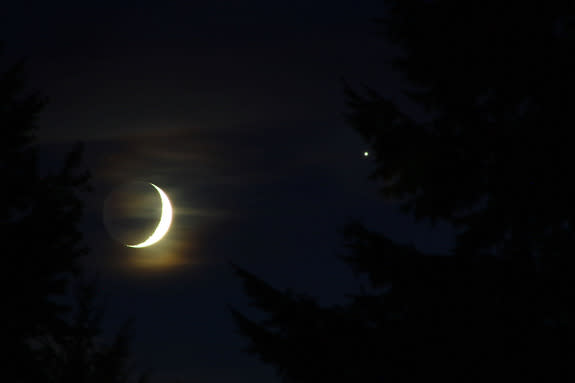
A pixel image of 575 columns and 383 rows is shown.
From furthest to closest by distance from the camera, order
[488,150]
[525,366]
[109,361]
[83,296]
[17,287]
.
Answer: [83,296] < [109,361] < [17,287] < [488,150] < [525,366]

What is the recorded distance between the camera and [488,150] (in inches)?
258

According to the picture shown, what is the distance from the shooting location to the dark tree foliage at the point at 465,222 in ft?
17.6

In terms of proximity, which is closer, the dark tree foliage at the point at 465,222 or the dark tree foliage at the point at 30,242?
the dark tree foliage at the point at 465,222

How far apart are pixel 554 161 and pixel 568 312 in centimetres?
175

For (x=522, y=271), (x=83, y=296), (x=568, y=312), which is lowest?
(x=568, y=312)

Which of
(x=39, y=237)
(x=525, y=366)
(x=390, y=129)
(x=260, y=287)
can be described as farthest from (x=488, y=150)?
(x=39, y=237)

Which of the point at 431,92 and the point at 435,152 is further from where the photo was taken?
the point at 431,92

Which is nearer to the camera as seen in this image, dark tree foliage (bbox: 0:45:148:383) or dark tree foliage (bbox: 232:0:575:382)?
dark tree foliage (bbox: 232:0:575:382)

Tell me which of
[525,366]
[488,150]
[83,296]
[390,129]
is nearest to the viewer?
[525,366]

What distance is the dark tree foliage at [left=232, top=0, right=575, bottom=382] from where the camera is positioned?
538 cm

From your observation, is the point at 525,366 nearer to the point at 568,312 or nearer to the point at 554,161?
the point at 568,312

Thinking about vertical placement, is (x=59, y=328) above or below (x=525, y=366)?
above

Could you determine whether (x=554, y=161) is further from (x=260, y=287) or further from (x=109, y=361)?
(x=109, y=361)

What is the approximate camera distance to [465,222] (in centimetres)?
697
